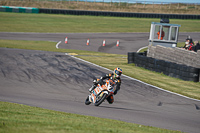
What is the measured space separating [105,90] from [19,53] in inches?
516

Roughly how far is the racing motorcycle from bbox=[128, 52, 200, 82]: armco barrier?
7.38m

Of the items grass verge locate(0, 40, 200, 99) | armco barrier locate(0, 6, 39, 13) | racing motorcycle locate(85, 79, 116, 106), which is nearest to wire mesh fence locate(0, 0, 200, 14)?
armco barrier locate(0, 6, 39, 13)

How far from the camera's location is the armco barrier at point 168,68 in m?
16.7

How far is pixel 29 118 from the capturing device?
301 inches

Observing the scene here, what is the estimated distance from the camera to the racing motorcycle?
424 inches

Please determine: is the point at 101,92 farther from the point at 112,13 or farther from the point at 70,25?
the point at 112,13

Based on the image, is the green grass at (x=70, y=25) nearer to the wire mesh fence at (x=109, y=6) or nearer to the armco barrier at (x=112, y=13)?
the armco barrier at (x=112, y=13)

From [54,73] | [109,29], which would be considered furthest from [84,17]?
[54,73]

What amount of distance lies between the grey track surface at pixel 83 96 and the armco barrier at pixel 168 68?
310 cm

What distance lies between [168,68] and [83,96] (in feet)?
25.4

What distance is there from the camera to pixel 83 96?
12453mm

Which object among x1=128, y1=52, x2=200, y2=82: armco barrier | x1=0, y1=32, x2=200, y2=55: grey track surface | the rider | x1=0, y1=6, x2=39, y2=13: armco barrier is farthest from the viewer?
x1=0, y1=6, x2=39, y2=13: armco barrier

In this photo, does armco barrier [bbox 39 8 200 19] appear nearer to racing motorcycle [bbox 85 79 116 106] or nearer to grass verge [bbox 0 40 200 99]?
grass verge [bbox 0 40 200 99]

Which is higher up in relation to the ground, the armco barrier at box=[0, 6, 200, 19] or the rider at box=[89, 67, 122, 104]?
the armco barrier at box=[0, 6, 200, 19]
